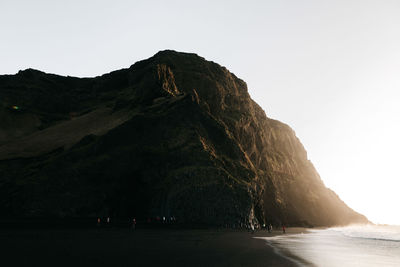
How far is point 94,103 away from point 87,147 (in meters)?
72.7

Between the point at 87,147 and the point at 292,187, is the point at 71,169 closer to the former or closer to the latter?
the point at 87,147

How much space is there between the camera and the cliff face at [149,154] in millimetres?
63781

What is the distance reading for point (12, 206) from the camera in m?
57.7

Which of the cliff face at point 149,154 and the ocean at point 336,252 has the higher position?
the cliff face at point 149,154

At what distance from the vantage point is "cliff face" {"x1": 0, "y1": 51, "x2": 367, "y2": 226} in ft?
209

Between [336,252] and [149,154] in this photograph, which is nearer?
[336,252]

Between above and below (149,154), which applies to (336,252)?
Answer: below

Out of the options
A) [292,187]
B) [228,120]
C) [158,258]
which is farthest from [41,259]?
[292,187]

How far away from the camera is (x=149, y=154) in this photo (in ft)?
241

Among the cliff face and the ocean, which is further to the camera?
the cliff face

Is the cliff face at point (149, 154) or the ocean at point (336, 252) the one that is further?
the cliff face at point (149, 154)

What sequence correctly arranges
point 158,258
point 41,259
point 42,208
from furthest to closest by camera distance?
point 42,208 < point 158,258 < point 41,259

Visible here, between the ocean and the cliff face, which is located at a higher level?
the cliff face

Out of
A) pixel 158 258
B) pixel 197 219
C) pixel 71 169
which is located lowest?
pixel 158 258
